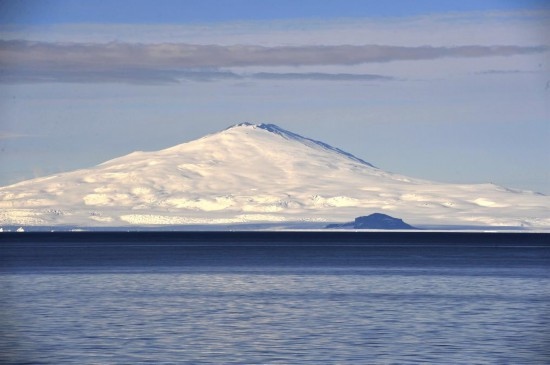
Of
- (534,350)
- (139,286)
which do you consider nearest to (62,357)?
(534,350)

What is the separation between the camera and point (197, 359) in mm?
41688

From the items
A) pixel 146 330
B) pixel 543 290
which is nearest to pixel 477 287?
pixel 543 290

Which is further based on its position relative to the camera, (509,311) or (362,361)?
(509,311)

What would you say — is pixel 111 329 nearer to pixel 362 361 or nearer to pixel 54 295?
pixel 362 361

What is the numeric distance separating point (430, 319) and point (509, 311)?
7.08 metres

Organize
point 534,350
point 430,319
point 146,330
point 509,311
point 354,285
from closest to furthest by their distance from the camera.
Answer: point 534,350
point 146,330
point 430,319
point 509,311
point 354,285

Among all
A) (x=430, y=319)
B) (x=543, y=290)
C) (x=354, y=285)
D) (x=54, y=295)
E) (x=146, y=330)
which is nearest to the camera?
(x=146, y=330)

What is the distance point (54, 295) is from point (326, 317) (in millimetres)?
23632

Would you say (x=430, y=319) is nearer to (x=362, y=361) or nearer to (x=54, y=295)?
(x=362, y=361)

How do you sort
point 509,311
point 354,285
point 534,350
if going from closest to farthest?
point 534,350 → point 509,311 → point 354,285

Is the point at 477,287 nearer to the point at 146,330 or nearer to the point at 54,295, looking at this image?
the point at 54,295

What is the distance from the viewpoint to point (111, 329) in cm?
5116

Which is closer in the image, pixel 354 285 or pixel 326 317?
pixel 326 317

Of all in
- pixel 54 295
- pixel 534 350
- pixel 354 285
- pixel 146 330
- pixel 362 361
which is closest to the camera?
pixel 362 361
